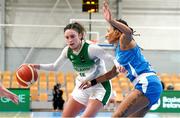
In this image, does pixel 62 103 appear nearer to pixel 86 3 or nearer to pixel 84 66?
pixel 86 3

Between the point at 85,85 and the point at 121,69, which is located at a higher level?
the point at 121,69

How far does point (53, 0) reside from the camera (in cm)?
2391

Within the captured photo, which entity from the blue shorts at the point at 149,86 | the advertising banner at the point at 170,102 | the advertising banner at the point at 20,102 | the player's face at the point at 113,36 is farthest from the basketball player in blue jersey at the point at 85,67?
the advertising banner at the point at 170,102

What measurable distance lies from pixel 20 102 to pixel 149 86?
1198 cm

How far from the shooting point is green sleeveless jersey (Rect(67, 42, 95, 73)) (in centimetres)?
604

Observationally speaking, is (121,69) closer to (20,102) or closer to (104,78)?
(104,78)

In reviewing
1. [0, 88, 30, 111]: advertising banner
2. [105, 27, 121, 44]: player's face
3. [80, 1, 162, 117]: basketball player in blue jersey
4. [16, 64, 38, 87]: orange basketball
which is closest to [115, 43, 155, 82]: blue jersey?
[80, 1, 162, 117]: basketball player in blue jersey

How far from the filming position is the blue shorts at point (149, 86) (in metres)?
5.38

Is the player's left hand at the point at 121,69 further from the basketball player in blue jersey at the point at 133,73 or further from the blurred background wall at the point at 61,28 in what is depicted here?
the blurred background wall at the point at 61,28

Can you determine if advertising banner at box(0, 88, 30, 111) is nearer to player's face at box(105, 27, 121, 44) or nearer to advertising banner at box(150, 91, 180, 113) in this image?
advertising banner at box(150, 91, 180, 113)

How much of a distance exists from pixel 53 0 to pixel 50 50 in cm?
280

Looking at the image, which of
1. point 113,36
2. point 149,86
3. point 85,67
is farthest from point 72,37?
point 149,86

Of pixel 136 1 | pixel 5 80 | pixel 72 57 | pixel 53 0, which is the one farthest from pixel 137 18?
pixel 72 57

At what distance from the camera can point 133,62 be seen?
5.46m
